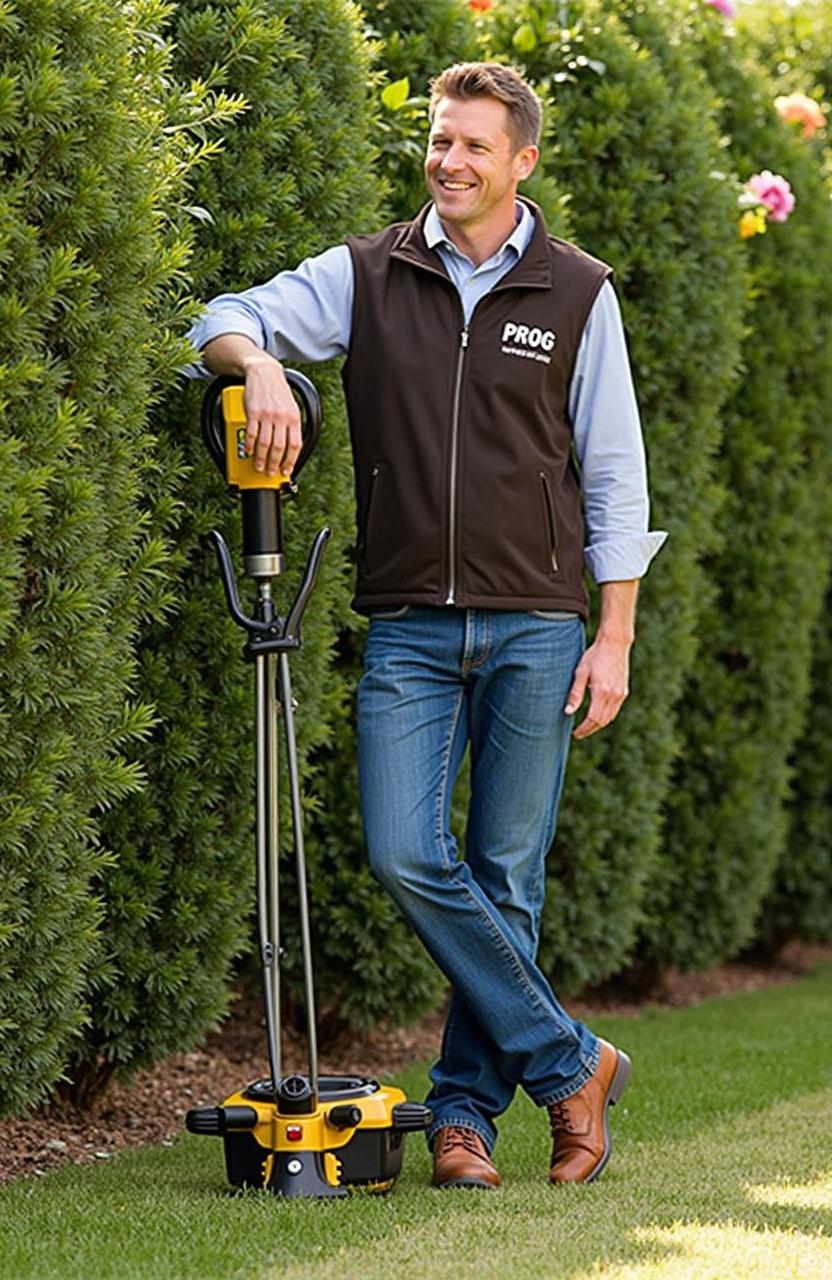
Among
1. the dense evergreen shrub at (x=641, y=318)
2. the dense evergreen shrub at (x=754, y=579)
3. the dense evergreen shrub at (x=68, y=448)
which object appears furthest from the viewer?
the dense evergreen shrub at (x=754, y=579)

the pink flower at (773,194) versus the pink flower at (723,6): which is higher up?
the pink flower at (723,6)

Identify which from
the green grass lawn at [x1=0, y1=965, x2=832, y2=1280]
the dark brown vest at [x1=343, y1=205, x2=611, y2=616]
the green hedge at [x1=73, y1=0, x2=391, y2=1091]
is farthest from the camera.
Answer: the green hedge at [x1=73, y1=0, x2=391, y2=1091]

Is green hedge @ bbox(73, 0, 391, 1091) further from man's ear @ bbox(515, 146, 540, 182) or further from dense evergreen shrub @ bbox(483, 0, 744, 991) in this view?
dense evergreen shrub @ bbox(483, 0, 744, 991)

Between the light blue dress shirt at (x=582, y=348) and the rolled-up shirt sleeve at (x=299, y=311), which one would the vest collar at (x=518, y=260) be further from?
the rolled-up shirt sleeve at (x=299, y=311)

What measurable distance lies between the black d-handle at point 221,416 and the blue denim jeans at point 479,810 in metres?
A: 0.38

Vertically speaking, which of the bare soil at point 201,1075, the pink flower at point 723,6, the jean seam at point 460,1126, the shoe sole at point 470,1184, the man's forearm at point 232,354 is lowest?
the bare soil at point 201,1075

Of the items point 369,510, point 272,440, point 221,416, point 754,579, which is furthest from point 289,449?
point 754,579

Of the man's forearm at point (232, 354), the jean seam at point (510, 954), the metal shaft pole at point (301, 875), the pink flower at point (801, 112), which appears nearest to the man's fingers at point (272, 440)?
Answer: the man's forearm at point (232, 354)

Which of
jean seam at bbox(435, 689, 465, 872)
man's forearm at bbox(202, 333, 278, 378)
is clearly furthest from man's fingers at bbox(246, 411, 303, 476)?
jean seam at bbox(435, 689, 465, 872)

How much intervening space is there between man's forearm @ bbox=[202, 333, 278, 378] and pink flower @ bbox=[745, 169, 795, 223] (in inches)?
115

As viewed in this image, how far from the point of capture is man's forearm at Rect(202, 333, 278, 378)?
12.9 ft

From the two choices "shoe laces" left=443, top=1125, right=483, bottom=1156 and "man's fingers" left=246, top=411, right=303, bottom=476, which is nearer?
"man's fingers" left=246, top=411, right=303, bottom=476

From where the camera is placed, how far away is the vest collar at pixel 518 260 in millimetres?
4098

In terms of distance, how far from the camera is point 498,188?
4.11m
